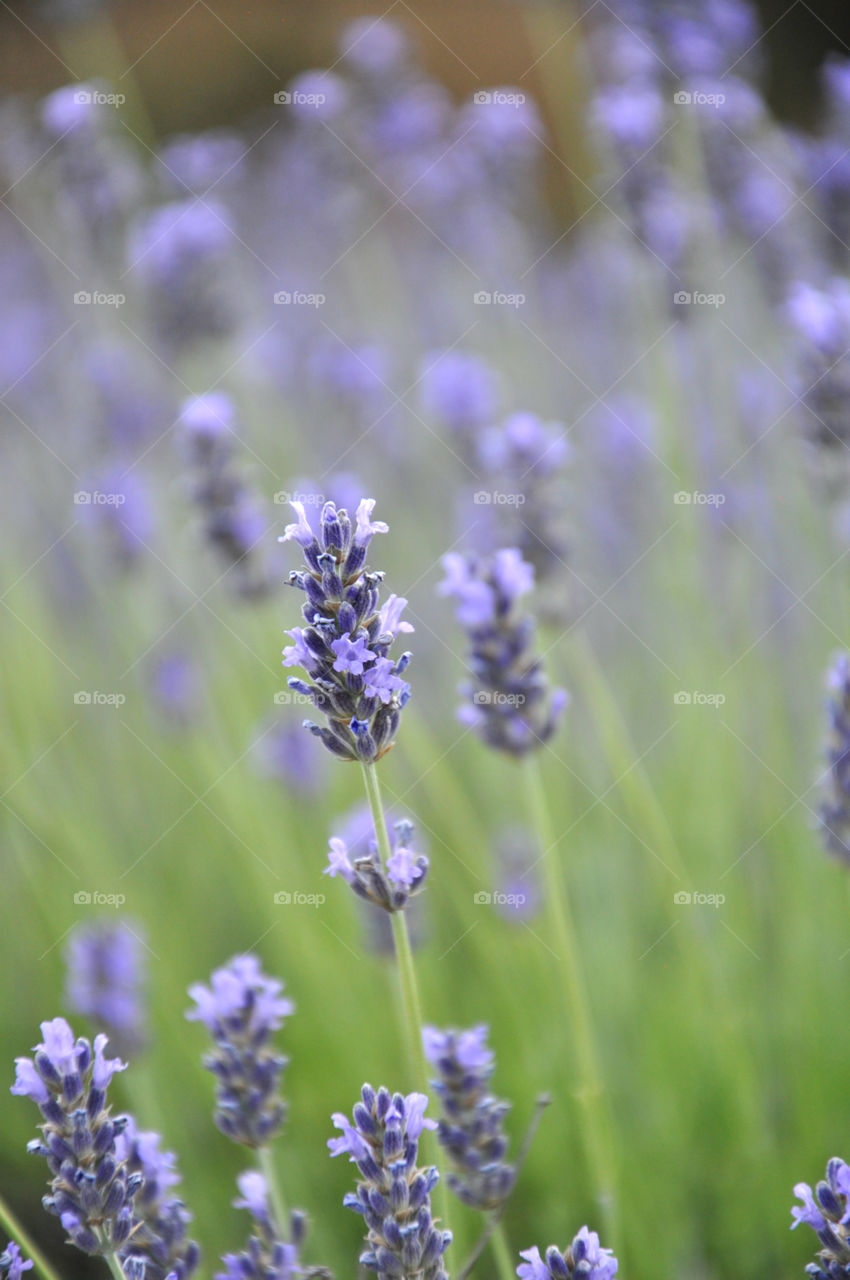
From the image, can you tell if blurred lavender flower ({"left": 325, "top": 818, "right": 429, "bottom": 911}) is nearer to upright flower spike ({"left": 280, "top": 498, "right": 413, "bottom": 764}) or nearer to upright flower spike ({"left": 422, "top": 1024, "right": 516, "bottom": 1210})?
upright flower spike ({"left": 280, "top": 498, "right": 413, "bottom": 764})

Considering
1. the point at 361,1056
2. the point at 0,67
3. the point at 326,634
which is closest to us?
the point at 326,634

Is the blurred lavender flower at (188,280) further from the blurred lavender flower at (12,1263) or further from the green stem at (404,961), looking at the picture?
the blurred lavender flower at (12,1263)

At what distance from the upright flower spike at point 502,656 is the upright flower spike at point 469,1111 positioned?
424mm

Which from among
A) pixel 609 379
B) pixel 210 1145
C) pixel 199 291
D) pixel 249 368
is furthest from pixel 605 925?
A: pixel 609 379

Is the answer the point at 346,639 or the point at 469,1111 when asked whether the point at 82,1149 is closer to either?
the point at 469,1111

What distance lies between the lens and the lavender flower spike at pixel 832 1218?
985mm

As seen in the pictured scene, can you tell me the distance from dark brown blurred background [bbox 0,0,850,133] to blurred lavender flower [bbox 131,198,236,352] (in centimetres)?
221

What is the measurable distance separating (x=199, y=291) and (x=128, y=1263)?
2.08 m

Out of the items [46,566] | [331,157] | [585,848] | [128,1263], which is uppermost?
[331,157]

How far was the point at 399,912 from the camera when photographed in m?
1.03

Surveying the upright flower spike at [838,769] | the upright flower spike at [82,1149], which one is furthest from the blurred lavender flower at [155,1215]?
the upright flower spike at [838,769]

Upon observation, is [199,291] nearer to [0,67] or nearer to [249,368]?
[249,368]

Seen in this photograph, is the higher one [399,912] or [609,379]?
[609,379]

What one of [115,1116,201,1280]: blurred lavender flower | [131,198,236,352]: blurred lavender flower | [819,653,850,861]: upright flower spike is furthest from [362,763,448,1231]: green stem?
[131,198,236,352]: blurred lavender flower
